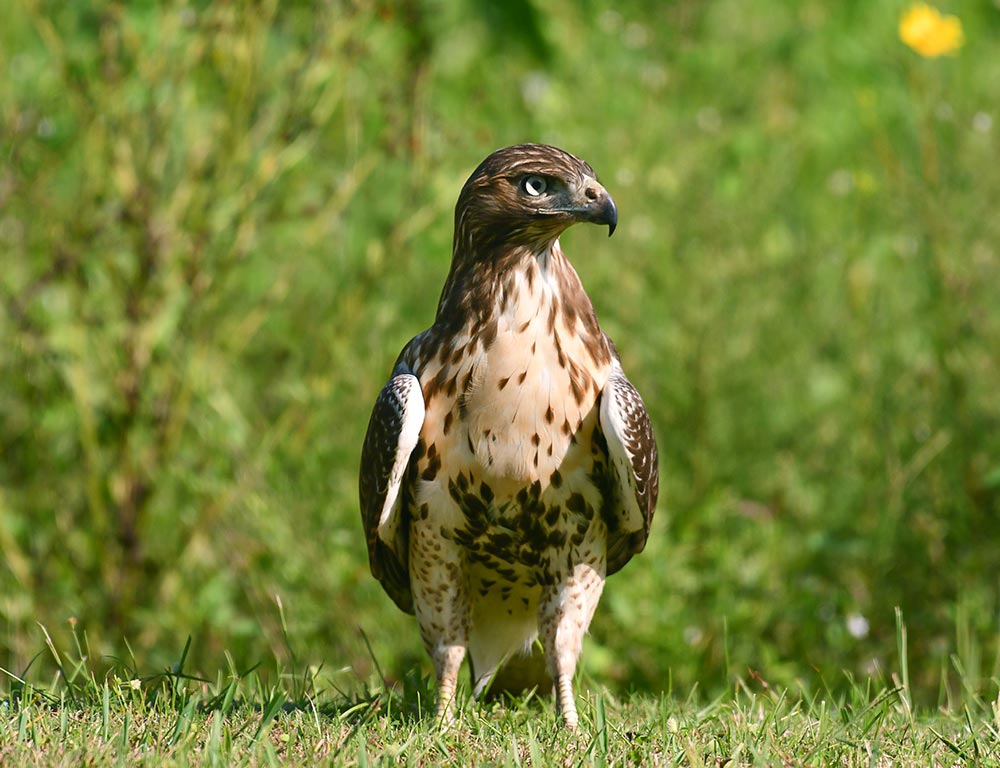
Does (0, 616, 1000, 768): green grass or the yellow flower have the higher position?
the yellow flower

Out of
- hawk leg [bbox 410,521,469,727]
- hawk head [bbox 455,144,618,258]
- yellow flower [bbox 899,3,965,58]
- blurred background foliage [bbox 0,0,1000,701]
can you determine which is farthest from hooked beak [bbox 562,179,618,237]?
yellow flower [bbox 899,3,965,58]

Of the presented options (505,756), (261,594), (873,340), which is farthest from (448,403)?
(873,340)

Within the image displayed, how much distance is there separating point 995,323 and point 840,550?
49.5 inches

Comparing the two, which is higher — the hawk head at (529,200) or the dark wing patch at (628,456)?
the hawk head at (529,200)

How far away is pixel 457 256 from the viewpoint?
15.1 ft

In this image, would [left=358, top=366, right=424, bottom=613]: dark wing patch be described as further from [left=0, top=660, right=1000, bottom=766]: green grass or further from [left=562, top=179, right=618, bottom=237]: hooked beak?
[left=562, top=179, right=618, bottom=237]: hooked beak

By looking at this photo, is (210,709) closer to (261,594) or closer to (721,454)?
(261,594)

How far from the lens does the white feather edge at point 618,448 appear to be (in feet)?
14.1

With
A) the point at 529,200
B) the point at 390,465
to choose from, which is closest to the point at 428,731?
the point at 390,465

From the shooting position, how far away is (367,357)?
713cm

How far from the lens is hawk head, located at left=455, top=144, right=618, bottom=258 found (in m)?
4.30

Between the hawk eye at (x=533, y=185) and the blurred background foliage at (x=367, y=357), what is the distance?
224 cm

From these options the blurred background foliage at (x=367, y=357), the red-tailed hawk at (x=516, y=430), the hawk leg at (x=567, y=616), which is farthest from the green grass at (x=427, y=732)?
the blurred background foliage at (x=367, y=357)

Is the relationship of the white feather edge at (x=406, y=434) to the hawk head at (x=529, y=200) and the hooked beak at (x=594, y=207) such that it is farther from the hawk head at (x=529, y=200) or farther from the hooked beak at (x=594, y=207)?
the hooked beak at (x=594, y=207)
